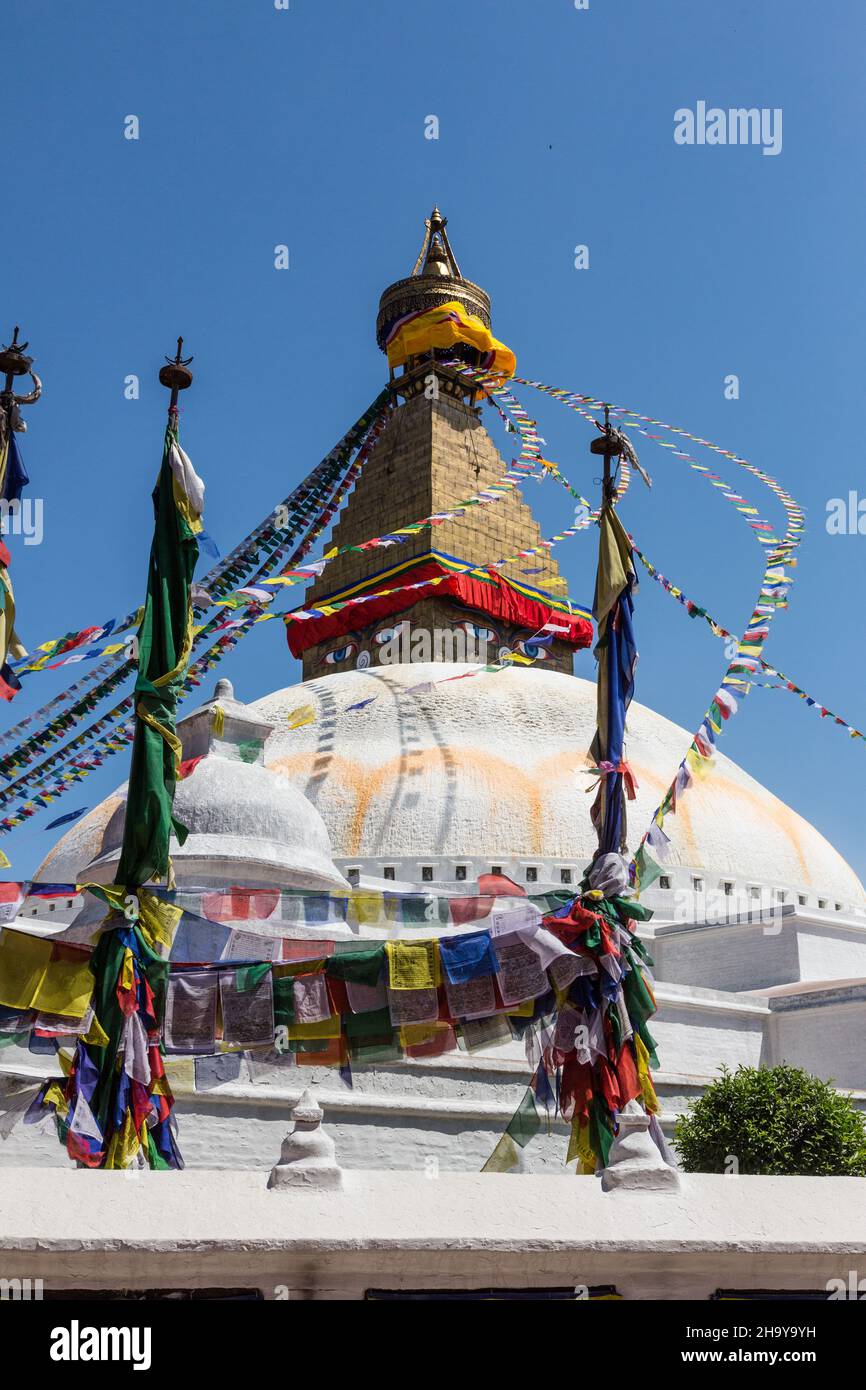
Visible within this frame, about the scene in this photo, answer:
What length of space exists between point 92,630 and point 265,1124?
4.89 metres

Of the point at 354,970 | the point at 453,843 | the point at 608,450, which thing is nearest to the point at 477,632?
the point at 453,843

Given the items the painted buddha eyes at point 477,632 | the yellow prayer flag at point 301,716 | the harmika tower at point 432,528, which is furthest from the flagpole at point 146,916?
the painted buddha eyes at point 477,632

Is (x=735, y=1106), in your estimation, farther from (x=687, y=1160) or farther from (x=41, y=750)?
(x=41, y=750)

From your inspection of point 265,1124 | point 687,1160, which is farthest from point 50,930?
point 687,1160

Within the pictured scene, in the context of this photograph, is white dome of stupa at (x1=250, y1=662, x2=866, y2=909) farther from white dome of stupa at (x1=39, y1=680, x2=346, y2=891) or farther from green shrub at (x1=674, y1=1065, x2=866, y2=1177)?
green shrub at (x1=674, y1=1065, x2=866, y2=1177)

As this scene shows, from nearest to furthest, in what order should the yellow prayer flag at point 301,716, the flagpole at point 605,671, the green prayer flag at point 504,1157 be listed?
the green prayer flag at point 504,1157 < the flagpole at point 605,671 < the yellow prayer flag at point 301,716

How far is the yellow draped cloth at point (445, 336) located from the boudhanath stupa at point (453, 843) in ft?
9.94

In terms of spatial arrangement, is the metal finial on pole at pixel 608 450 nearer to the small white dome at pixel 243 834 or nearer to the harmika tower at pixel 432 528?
the small white dome at pixel 243 834

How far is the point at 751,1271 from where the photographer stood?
205 inches

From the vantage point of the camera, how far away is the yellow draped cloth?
108 feet

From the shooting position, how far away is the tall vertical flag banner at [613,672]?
11.3 meters

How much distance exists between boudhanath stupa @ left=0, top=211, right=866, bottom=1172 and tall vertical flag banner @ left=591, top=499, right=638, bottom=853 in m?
2.29

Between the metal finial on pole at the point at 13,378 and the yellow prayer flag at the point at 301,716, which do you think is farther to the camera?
the yellow prayer flag at the point at 301,716
